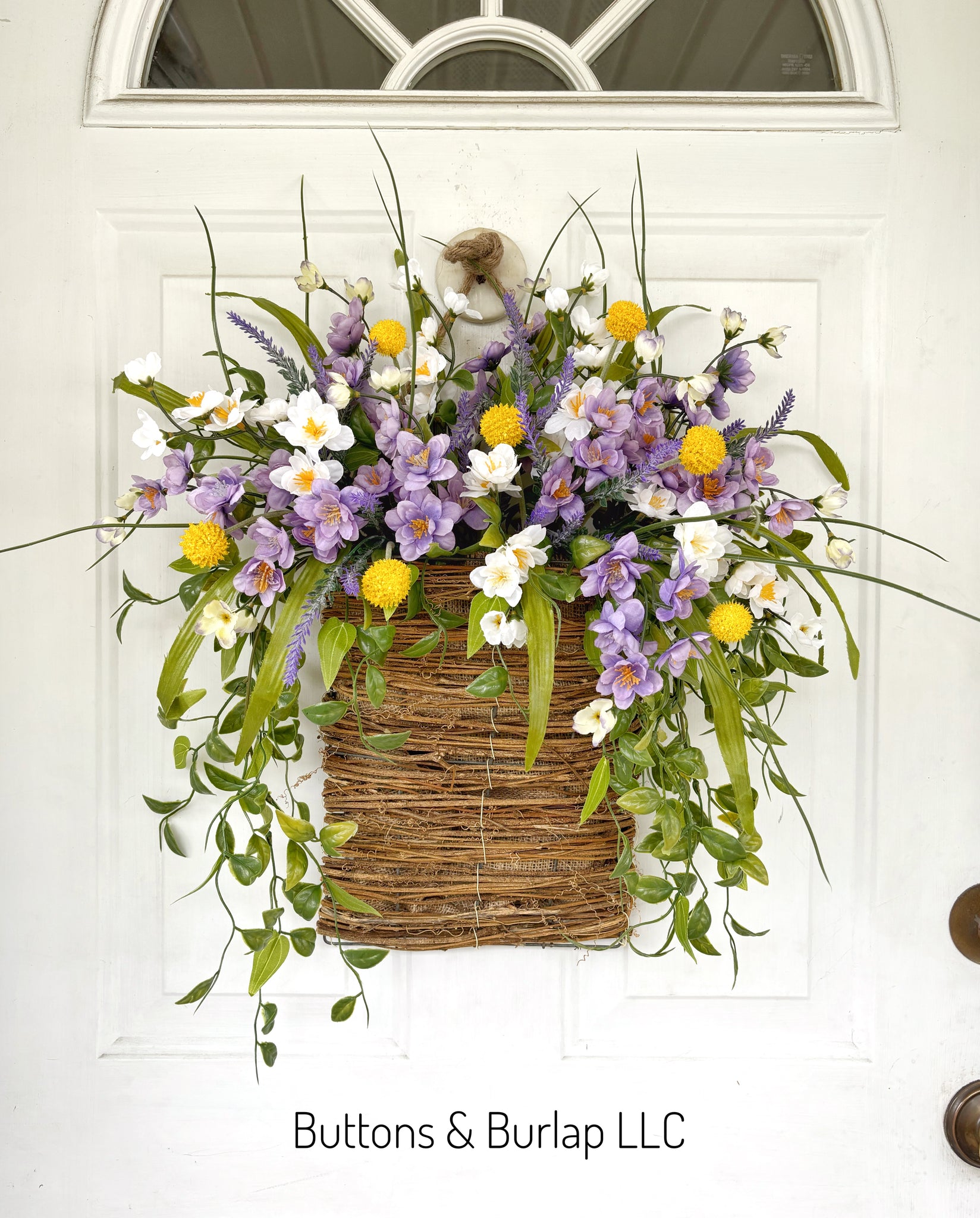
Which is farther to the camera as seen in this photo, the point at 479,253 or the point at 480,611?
the point at 479,253

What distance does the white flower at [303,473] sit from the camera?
2.13ft

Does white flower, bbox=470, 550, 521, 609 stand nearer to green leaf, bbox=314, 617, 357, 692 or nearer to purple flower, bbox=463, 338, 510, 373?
green leaf, bbox=314, 617, 357, 692

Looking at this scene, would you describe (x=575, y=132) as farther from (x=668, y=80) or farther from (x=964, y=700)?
(x=964, y=700)

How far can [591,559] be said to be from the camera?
0.64m

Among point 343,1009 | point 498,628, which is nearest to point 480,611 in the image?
point 498,628

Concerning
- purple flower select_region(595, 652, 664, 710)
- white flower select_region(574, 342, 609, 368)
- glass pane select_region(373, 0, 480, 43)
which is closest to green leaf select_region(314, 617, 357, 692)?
purple flower select_region(595, 652, 664, 710)

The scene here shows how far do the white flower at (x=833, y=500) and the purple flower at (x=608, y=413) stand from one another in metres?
0.22

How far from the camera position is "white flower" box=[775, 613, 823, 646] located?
737 millimetres

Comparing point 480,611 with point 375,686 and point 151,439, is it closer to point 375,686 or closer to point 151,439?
point 375,686

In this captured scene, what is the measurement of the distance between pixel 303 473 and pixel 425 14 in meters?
0.60

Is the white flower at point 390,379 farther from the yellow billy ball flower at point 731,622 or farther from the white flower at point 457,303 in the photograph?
the yellow billy ball flower at point 731,622

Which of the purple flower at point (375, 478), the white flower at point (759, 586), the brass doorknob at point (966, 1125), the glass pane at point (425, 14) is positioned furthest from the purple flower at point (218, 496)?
the brass doorknob at point (966, 1125)

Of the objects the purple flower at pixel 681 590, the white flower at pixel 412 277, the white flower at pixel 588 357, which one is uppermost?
the white flower at pixel 412 277

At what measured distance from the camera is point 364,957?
29.9 inches
